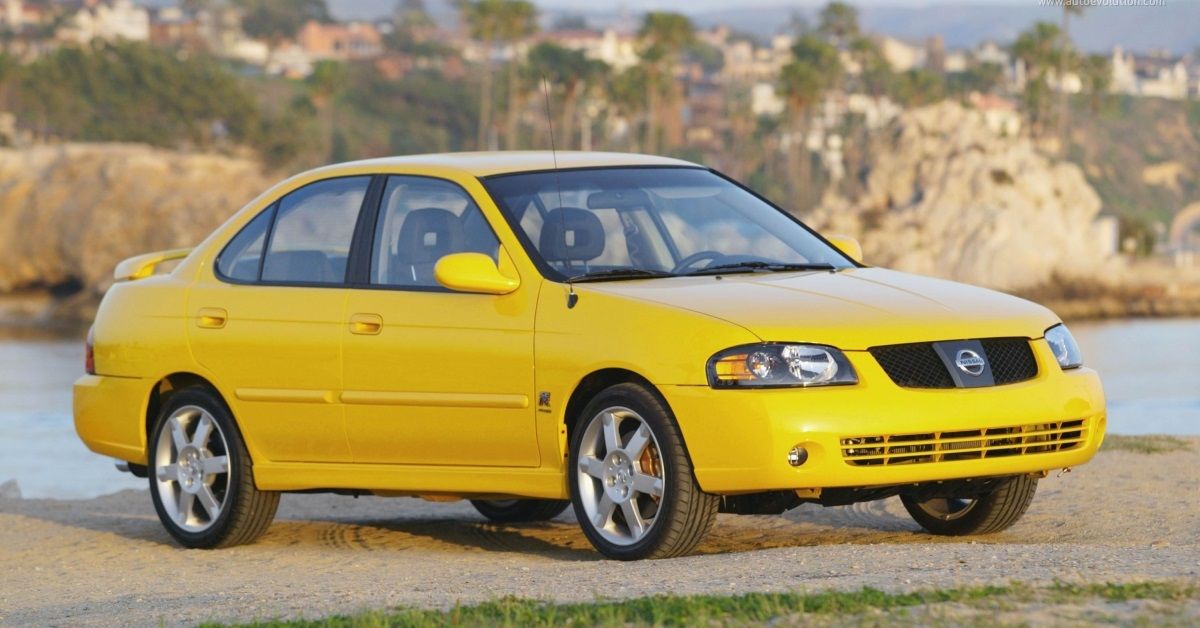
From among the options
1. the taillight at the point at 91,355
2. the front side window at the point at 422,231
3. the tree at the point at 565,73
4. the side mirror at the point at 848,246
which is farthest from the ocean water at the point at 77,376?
the tree at the point at 565,73

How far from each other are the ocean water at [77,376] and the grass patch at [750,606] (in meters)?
9.63

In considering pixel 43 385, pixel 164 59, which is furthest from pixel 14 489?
pixel 164 59

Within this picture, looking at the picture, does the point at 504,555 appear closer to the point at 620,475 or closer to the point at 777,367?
the point at 620,475

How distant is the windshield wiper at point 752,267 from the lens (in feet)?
25.8

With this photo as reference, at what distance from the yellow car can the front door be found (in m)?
0.01

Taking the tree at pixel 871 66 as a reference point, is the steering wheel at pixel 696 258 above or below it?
below

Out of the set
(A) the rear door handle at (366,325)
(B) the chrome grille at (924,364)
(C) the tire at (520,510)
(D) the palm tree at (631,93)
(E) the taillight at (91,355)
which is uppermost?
(D) the palm tree at (631,93)

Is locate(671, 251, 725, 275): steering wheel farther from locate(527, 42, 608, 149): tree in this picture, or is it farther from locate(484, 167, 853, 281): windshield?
locate(527, 42, 608, 149): tree

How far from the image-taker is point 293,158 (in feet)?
314

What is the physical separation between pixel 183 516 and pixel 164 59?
9598 cm

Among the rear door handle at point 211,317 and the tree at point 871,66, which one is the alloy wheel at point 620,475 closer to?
the rear door handle at point 211,317

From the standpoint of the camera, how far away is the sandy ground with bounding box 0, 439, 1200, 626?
628cm

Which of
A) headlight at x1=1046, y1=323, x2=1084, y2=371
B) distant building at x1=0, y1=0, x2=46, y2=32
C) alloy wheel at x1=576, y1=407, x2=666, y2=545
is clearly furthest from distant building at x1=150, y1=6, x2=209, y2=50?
headlight at x1=1046, y1=323, x2=1084, y2=371

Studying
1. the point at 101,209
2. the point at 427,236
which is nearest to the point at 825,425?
the point at 427,236
